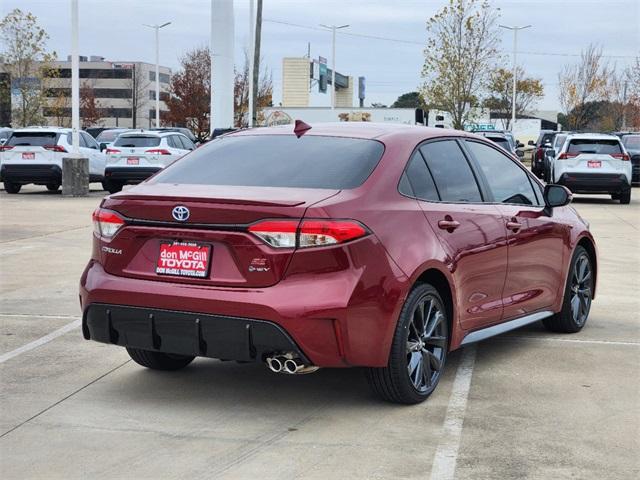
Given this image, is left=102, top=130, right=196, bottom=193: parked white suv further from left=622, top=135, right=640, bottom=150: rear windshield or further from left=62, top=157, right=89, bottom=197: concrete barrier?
left=622, top=135, right=640, bottom=150: rear windshield

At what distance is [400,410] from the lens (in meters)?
5.71

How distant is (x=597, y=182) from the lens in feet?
79.9

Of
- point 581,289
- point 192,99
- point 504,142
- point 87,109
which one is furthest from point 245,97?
point 581,289

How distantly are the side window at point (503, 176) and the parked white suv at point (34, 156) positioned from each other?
19404mm

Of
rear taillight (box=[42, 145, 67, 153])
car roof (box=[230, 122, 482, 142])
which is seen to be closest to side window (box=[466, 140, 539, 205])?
car roof (box=[230, 122, 482, 142])

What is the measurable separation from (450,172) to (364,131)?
2.05 feet

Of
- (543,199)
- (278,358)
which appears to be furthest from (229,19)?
(278,358)

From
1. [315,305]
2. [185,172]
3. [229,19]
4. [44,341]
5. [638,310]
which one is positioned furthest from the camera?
[229,19]

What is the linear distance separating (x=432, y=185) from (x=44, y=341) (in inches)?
121

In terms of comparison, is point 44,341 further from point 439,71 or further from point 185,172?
point 439,71

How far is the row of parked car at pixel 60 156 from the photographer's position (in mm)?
25047

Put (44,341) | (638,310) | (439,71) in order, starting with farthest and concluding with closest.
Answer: (439,71) → (638,310) → (44,341)

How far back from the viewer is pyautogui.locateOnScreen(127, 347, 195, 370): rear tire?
21.2ft

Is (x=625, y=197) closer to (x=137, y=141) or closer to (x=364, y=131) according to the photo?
(x=137, y=141)
